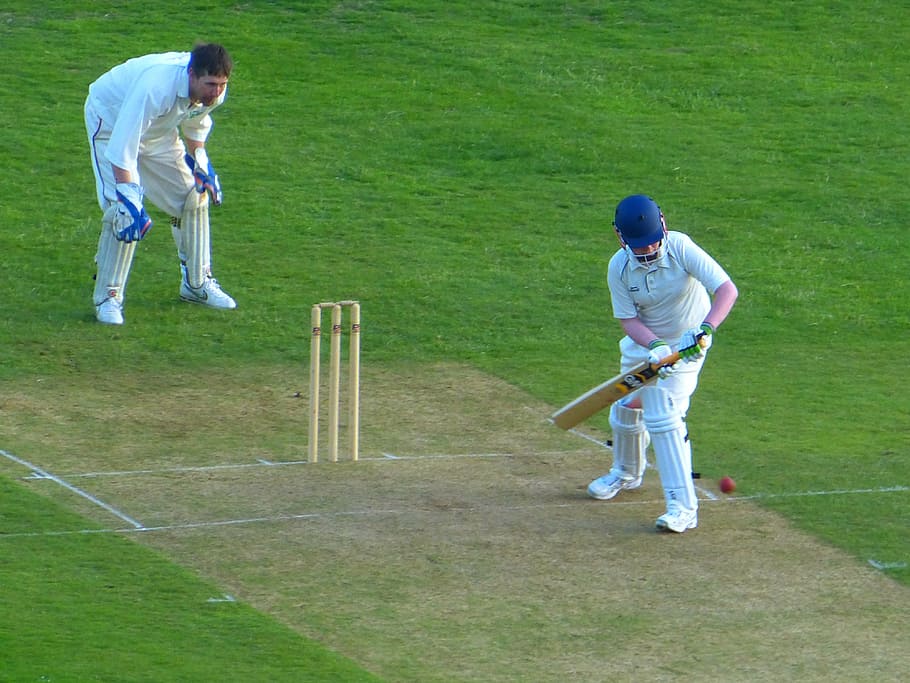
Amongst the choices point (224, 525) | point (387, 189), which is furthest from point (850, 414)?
point (387, 189)

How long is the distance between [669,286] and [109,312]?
4351 mm

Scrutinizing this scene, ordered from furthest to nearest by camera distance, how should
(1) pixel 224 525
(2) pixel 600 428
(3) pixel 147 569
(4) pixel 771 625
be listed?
(2) pixel 600 428, (1) pixel 224 525, (3) pixel 147 569, (4) pixel 771 625

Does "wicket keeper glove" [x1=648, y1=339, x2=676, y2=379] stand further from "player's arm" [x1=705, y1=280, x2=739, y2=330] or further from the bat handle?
"player's arm" [x1=705, y1=280, x2=739, y2=330]

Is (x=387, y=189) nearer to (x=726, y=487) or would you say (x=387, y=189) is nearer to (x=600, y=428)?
(x=600, y=428)

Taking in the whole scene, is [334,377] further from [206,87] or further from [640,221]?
[206,87]

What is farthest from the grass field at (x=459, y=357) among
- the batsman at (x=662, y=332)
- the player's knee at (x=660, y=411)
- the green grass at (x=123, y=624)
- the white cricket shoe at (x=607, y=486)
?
the player's knee at (x=660, y=411)

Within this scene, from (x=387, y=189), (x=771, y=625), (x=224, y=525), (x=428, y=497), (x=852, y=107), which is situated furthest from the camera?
(x=852, y=107)

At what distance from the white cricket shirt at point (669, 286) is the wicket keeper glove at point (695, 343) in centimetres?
24

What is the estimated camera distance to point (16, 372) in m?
8.66

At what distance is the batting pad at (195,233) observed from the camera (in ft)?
31.6

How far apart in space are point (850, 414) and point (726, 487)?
175cm

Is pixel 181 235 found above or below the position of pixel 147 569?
above

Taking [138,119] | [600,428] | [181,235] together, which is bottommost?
[600,428]

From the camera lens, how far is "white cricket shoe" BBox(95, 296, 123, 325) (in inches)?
379
